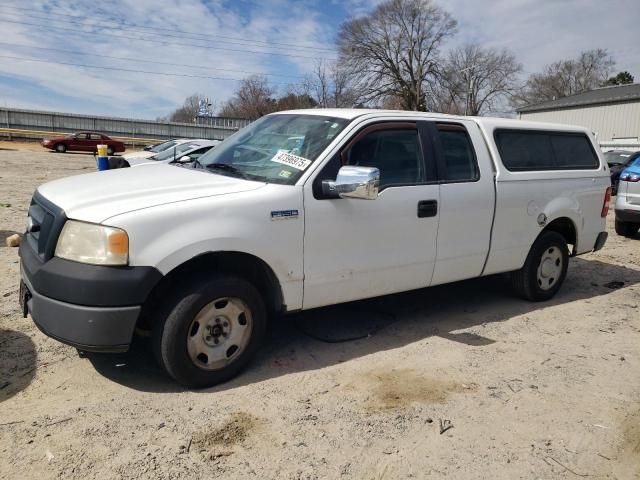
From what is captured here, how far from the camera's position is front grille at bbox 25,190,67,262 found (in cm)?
322

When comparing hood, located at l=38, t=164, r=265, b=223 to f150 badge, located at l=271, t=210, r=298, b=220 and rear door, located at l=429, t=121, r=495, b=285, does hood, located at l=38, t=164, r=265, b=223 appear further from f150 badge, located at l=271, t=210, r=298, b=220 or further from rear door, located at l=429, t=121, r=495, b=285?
rear door, located at l=429, t=121, r=495, b=285

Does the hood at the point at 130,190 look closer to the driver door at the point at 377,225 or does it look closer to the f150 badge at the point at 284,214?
the f150 badge at the point at 284,214

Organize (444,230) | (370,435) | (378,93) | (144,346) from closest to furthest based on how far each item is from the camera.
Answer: (370,435), (144,346), (444,230), (378,93)

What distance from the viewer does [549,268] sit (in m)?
5.71

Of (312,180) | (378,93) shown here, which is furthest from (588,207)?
(378,93)

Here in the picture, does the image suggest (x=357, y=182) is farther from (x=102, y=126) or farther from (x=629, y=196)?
Result: (x=102, y=126)

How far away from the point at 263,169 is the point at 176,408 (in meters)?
1.72

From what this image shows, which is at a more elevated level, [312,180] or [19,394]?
[312,180]

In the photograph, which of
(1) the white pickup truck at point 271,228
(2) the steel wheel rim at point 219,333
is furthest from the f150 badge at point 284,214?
(2) the steel wheel rim at point 219,333

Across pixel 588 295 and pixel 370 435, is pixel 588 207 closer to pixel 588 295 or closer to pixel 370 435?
pixel 588 295

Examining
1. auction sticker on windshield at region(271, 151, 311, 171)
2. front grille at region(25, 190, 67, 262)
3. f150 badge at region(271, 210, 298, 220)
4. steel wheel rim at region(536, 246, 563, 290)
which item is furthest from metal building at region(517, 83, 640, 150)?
front grille at region(25, 190, 67, 262)

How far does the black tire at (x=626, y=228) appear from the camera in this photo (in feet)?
32.1

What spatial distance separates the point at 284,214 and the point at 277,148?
753mm

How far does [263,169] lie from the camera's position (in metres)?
3.93
